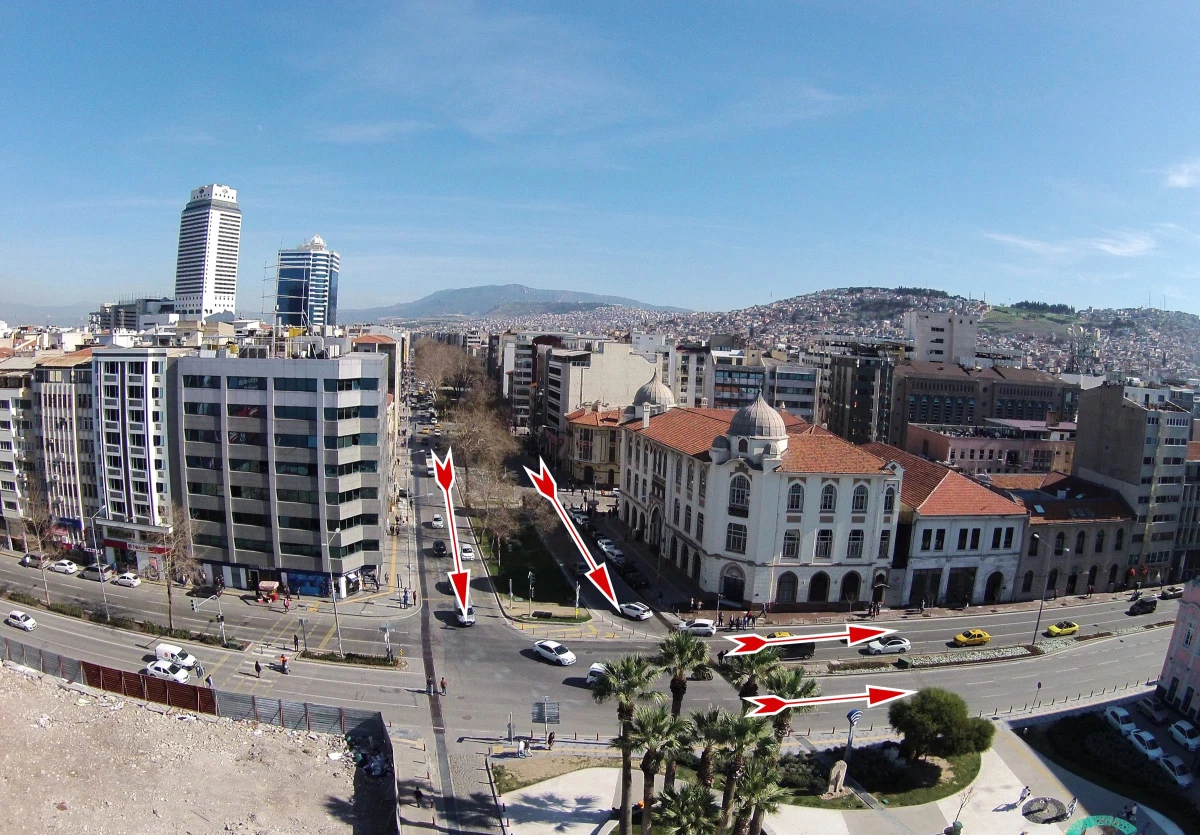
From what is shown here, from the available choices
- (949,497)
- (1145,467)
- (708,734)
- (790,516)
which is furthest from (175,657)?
(1145,467)

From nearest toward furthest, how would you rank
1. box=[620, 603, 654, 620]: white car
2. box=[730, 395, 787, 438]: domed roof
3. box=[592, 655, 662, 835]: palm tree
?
box=[592, 655, 662, 835]: palm tree < box=[620, 603, 654, 620]: white car < box=[730, 395, 787, 438]: domed roof

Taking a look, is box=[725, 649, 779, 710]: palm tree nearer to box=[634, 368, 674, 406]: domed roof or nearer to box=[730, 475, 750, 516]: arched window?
box=[730, 475, 750, 516]: arched window

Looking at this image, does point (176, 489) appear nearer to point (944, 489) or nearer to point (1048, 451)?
point (944, 489)

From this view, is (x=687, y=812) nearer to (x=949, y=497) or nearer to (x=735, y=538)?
(x=735, y=538)

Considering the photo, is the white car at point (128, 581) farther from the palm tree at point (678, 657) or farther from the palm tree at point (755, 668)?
the palm tree at point (755, 668)

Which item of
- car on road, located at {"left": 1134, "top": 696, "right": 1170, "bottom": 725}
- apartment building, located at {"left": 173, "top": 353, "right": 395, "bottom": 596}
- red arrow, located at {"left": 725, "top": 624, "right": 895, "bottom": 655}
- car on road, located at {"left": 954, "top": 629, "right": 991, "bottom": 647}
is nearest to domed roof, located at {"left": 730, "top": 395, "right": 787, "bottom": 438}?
red arrow, located at {"left": 725, "top": 624, "right": 895, "bottom": 655}

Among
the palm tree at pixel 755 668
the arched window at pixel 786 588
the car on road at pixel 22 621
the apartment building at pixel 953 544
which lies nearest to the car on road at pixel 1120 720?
the apartment building at pixel 953 544

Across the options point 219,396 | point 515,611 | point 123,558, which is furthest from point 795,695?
point 123,558
